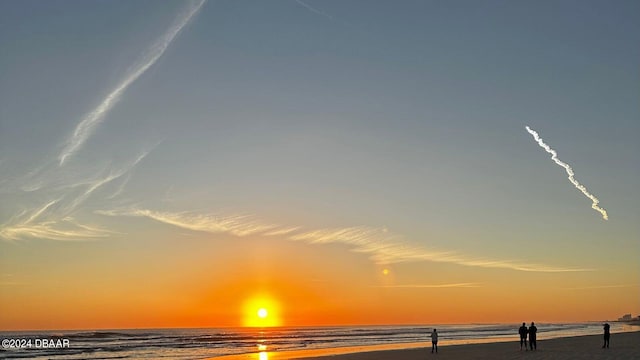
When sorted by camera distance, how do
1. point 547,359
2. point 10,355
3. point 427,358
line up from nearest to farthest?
1. point 547,359
2. point 427,358
3. point 10,355

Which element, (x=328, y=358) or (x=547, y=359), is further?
(x=328, y=358)

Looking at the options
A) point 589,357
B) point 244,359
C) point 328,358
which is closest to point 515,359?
point 589,357

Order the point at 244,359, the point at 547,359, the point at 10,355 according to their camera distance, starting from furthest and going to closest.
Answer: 1. the point at 10,355
2. the point at 244,359
3. the point at 547,359

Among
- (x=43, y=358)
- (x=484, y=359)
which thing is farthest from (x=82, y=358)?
(x=484, y=359)

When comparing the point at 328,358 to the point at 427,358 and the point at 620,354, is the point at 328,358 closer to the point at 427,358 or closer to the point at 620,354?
the point at 427,358

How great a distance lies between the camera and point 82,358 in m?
57.5

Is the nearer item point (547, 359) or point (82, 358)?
point (547, 359)

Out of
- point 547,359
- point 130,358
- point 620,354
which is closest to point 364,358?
point 547,359

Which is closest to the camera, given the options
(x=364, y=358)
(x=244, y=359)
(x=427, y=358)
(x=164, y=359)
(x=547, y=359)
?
(x=547, y=359)

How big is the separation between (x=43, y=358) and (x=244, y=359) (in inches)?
838

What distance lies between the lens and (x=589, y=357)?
36.6 m

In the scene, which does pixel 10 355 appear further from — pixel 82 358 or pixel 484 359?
pixel 484 359

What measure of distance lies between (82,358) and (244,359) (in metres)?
18.2

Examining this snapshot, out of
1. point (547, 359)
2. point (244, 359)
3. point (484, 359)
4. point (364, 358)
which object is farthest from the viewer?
point (244, 359)
